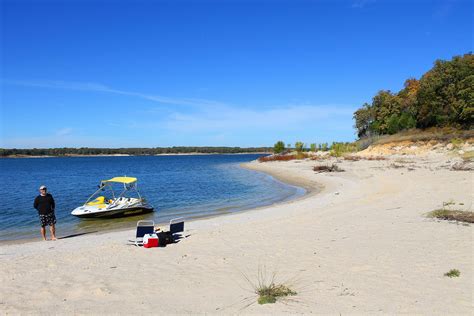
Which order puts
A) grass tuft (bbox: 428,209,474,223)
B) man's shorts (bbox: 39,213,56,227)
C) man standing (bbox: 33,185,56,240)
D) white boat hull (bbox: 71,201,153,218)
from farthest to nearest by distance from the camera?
white boat hull (bbox: 71,201,153,218) → man's shorts (bbox: 39,213,56,227) → man standing (bbox: 33,185,56,240) → grass tuft (bbox: 428,209,474,223)

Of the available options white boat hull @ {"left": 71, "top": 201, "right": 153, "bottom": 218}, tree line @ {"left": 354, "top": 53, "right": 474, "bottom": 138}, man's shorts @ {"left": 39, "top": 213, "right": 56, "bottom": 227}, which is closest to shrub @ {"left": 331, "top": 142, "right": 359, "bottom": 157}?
tree line @ {"left": 354, "top": 53, "right": 474, "bottom": 138}

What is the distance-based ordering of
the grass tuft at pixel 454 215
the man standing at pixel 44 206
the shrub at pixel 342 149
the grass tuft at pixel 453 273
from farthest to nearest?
the shrub at pixel 342 149, the man standing at pixel 44 206, the grass tuft at pixel 454 215, the grass tuft at pixel 453 273

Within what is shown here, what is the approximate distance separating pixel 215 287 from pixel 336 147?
6349 centimetres

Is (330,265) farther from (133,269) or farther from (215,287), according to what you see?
(133,269)

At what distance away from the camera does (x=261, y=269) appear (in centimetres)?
845

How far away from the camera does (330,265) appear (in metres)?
8.31

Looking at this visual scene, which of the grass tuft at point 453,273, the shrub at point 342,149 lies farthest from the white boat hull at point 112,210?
the shrub at point 342,149

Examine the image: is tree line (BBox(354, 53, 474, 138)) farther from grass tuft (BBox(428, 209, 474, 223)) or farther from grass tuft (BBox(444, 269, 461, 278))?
grass tuft (BBox(444, 269, 461, 278))

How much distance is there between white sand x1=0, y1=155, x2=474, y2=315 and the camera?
6383mm

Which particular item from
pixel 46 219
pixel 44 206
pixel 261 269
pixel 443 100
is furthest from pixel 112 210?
pixel 443 100

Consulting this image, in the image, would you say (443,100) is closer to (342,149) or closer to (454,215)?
(342,149)

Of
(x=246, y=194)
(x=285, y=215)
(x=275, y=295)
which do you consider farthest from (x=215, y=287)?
(x=246, y=194)

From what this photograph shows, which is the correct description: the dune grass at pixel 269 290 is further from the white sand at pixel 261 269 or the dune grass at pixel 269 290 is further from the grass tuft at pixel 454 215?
the grass tuft at pixel 454 215

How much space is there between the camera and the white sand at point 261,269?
6.38 m
